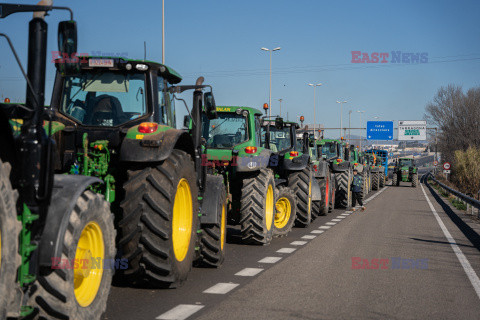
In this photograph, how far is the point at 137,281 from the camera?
22.8ft

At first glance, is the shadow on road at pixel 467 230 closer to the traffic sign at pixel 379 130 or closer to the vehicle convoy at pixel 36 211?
the vehicle convoy at pixel 36 211

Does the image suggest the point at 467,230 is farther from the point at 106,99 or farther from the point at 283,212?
the point at 106,99

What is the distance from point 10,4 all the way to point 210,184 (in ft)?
16.5

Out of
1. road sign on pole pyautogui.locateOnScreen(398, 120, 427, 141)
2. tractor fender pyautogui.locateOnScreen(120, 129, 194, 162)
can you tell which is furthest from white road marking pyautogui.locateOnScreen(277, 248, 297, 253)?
road sign on pole pyautogui.locateOnScreen(398, 120, 427, 141)

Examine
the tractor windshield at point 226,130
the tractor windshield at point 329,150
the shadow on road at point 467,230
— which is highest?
the tractor windshield at point 226,130

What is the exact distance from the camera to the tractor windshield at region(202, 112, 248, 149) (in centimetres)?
1255

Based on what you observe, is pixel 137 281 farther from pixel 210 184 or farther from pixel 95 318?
pixel 210 184

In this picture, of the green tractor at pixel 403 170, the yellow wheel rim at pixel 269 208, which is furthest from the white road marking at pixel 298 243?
the green tractor at pixel 403 170

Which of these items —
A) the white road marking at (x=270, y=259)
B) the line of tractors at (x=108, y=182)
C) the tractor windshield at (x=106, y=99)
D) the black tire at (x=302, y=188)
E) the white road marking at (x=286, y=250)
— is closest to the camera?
the line of tractors at (x=108, y=182)

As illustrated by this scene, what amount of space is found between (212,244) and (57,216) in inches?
183

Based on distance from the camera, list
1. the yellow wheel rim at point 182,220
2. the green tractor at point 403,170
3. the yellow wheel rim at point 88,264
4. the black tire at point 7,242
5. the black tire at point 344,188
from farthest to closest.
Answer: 1. the green tractor at point 403,170
2. the black tire at point 344,188
3. the yellow wheel rim at point 182,220
4. the yellow wheel rim at point 88,264
5. the black tire at point 7,242

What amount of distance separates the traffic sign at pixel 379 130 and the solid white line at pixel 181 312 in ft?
210

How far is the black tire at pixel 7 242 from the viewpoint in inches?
155

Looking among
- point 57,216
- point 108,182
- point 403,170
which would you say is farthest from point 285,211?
point 403,170
